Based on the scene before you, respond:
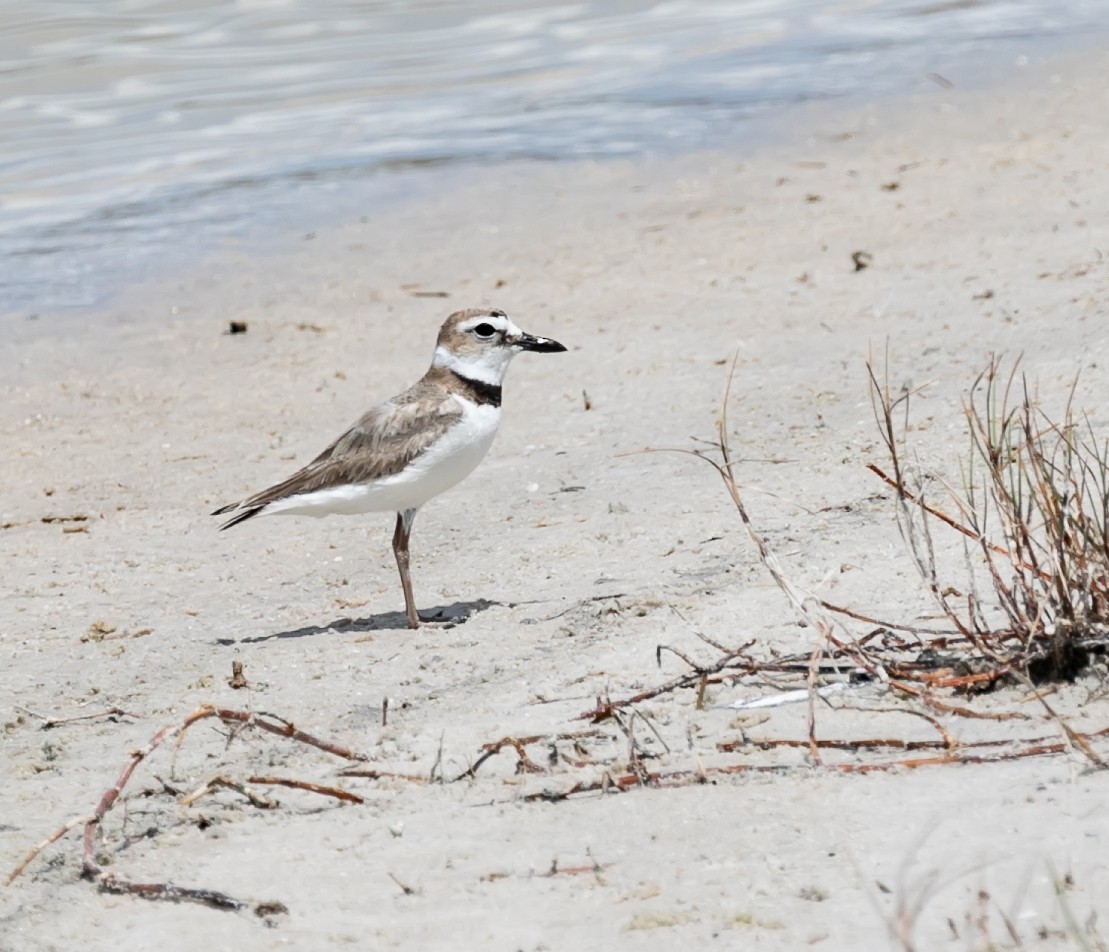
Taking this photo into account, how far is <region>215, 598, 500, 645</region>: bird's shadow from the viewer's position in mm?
5365

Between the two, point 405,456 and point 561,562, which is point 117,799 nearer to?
point 405,456

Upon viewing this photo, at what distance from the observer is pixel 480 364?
240 inches

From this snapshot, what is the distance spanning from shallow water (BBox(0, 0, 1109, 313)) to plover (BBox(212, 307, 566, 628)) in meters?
4.74

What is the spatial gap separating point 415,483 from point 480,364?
62 cm

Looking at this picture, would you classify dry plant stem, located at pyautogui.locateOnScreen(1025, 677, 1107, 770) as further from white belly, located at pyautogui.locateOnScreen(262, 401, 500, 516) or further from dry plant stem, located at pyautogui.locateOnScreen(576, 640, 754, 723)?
white belly, located at pyautogui.locateOnScreen(262, 401, 500, 516)

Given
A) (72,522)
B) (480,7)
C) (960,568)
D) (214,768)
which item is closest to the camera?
(214,768)

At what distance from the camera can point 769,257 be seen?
9133 millimetres

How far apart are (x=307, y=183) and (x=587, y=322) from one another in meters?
4.37

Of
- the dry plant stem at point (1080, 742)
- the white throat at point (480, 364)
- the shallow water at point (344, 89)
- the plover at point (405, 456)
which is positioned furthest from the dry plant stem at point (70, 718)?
the shallow water at point (344, 89)

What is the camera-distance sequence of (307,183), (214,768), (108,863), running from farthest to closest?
(307,183) < (214,768) < (108,863)

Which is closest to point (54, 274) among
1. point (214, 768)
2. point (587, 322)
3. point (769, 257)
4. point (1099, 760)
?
point (587, 322)

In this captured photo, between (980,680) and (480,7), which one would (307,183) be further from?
(980,680)

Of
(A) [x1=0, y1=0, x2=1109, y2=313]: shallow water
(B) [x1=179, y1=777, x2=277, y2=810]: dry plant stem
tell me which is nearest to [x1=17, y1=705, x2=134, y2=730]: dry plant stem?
(B) [x1=179, y1=777, x2=277, y2=810]: dry plant stem

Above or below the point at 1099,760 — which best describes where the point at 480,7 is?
above
